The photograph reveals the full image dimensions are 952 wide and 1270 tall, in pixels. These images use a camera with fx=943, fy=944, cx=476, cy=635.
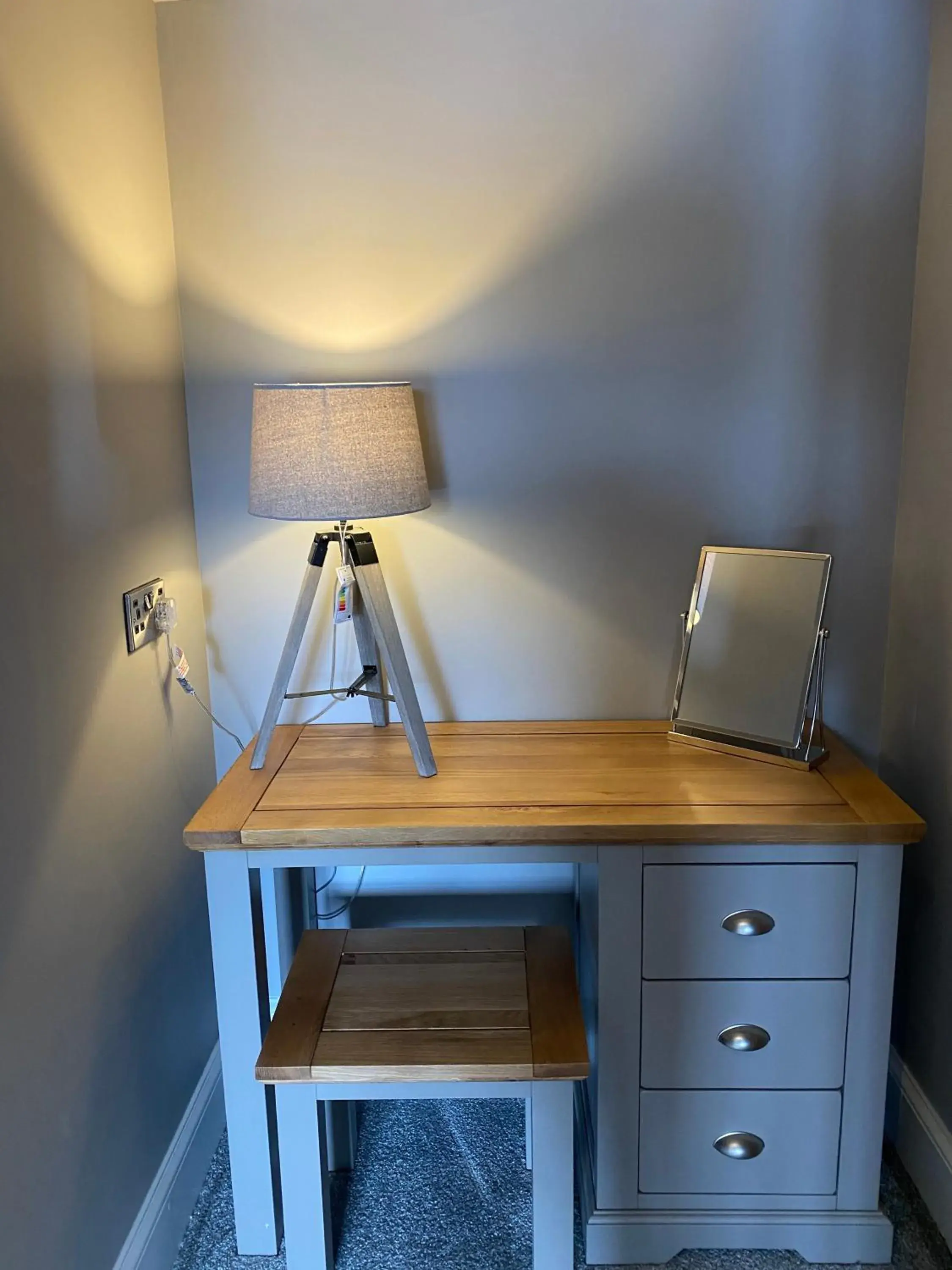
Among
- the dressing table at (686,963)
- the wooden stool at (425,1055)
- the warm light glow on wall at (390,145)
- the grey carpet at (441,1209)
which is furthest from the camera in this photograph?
the warm light glow on wall at (390,145)

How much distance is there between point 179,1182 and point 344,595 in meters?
1.04

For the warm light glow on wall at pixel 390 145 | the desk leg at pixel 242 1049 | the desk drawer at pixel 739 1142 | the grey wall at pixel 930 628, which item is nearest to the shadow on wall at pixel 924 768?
the grey wall at pixel 930 628

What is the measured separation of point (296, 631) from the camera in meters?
1.58

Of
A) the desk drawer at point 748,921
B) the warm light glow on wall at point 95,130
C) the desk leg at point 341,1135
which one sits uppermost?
the warm light glow on wall at point 95,130

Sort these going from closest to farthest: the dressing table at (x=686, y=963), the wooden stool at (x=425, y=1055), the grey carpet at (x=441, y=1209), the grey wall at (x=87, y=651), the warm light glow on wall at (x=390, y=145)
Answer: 1. the grey wall at (x=87, y=651)
2. the wooden stool at (x=425, y=1055)
3. the dressing table at (x=686, y=963)
4. the grey carpet at (x=441, y=1209)
5. the warm light glow on wall at (x=390, y=145)

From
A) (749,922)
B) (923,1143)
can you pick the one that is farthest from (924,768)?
(923,1143)

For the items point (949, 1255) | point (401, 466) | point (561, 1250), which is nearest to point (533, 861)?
point (561, 1250)

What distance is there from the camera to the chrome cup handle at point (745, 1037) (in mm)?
1460

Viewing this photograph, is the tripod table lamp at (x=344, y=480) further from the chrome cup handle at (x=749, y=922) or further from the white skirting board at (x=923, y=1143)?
the white skirting board at (x=923, y=1143)

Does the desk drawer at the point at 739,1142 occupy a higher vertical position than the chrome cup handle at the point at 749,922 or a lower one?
lower

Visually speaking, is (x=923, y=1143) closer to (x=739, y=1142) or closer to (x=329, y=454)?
(x=739, y=1142)

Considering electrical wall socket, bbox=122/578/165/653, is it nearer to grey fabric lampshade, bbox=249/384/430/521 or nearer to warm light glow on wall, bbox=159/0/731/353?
grey fabric lampshade, bbox=249/384/430/521

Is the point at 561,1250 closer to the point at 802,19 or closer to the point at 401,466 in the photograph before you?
the point at 401,466

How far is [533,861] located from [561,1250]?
548 mm
